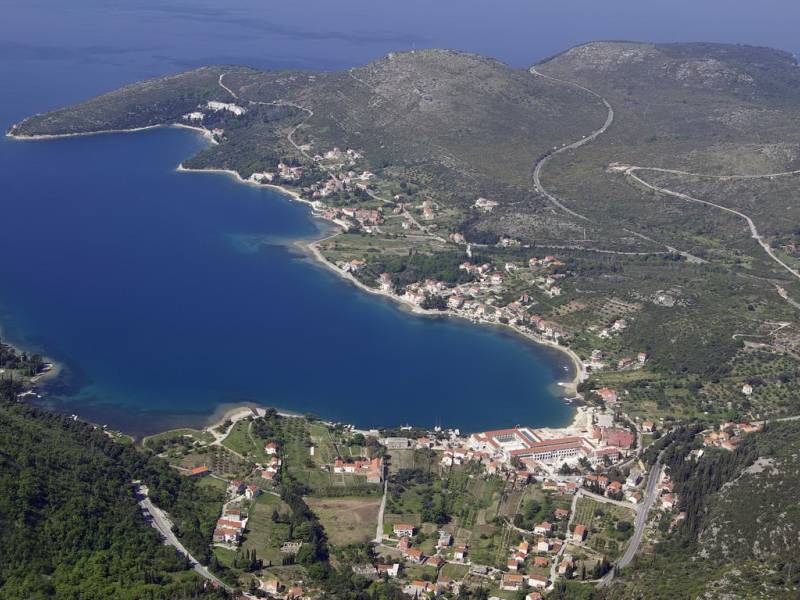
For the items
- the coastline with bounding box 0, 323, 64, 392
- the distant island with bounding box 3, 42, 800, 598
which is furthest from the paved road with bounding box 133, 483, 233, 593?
the coastline with bounding box 0, 323, 64, 392

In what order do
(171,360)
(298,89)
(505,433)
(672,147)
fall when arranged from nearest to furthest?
(505,433) → (171,360) → (672,147) → (298,89)

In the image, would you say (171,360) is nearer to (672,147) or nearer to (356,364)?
(356,364)

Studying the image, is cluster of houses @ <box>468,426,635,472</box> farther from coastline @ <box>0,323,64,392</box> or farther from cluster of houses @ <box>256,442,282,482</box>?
coastline @ <box>0,323,64,392</box>

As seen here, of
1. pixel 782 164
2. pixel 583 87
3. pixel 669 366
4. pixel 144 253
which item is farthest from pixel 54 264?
pixel 583 87

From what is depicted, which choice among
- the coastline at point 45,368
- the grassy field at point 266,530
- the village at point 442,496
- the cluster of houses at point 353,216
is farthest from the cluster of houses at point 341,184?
the grassy field at point 266,530

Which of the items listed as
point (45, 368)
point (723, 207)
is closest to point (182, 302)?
point (45, 368)
